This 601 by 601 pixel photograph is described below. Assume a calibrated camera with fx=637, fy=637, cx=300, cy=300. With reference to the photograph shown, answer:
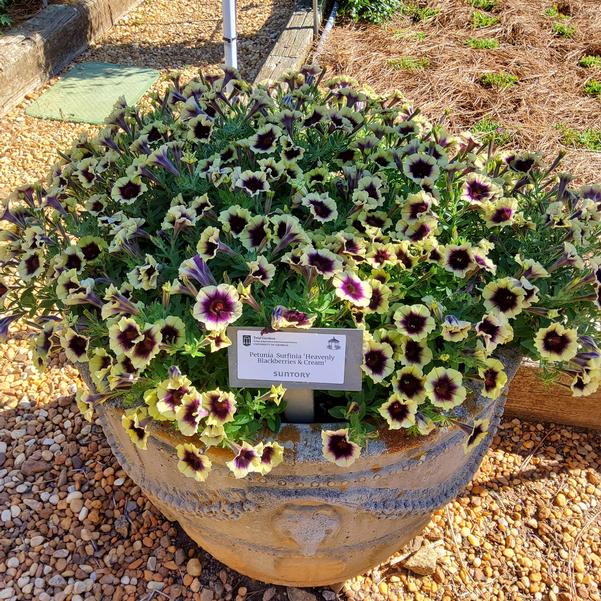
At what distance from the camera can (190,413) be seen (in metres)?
1.50

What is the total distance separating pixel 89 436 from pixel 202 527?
1.18 metres

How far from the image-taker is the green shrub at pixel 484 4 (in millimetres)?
6215

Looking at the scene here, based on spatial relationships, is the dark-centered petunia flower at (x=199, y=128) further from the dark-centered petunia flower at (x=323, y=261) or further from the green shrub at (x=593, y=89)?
the green shrub at (x=593, y=89)

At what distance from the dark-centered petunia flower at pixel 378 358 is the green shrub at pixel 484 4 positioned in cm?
572

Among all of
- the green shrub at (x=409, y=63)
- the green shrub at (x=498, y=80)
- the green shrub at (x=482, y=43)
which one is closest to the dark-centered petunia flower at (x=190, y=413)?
the green shrub at (x=498, y=80)

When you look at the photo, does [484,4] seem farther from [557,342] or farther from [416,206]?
[557,342]

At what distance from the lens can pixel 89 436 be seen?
293 centimetres

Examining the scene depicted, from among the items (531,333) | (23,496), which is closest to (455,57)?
(531,333)

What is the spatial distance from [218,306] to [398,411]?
1.68 ft

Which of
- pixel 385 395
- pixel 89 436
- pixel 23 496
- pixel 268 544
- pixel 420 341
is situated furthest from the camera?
pixel 89 436

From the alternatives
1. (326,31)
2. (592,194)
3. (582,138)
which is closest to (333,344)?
(592,194)

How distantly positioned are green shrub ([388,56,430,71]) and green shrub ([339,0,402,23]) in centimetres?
97

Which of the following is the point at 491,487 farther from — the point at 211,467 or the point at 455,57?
the point at 455,57

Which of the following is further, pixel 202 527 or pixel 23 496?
pixel 23 496
